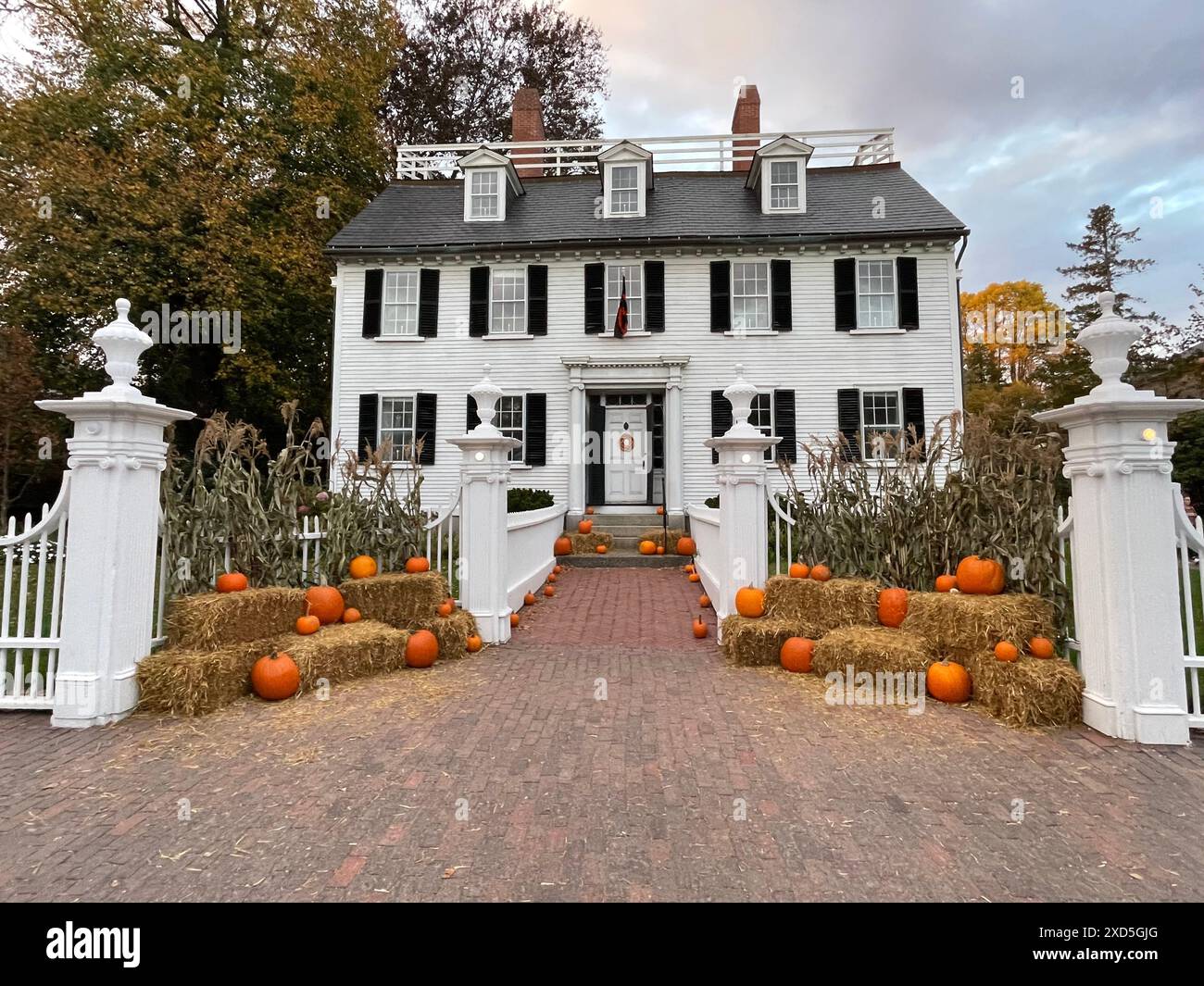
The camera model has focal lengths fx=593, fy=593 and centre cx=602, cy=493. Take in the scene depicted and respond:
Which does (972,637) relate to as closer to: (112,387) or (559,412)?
(112,387)

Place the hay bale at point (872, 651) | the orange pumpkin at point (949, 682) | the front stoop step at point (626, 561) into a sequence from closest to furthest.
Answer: the orange pumpkin at point (949, 682) → the hay bale at point (872, 651) → the front stoop step at point (626, 561)

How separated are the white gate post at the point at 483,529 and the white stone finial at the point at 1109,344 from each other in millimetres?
4671

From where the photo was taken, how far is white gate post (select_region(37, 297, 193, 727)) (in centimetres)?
386

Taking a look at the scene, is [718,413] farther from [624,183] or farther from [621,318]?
[624,183]

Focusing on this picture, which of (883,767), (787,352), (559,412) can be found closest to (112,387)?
(883,767)

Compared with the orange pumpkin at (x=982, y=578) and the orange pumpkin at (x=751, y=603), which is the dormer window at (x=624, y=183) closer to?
the orange pumpkin at (x=751, y=603)

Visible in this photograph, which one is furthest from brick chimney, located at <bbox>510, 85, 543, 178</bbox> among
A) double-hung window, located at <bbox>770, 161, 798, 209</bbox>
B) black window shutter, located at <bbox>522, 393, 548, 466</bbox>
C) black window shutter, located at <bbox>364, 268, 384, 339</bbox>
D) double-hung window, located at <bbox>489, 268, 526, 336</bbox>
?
black window shutter, located at <bbox>522, 393, 548, 466</bbox>

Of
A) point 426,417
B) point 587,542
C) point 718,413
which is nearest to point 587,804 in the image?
point 587,542

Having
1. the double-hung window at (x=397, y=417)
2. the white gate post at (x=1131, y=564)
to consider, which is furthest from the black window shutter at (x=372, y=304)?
the white gate post at (x=1131, y=564)

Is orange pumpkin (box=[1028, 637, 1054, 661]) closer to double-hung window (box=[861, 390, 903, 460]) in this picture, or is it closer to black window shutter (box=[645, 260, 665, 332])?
double-hung window (box=[861, 390, 903, 460])

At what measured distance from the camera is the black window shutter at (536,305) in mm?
14383

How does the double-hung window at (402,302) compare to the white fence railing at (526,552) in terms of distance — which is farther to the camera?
the double-hung window at (402,302)

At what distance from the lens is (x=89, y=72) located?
1449cm

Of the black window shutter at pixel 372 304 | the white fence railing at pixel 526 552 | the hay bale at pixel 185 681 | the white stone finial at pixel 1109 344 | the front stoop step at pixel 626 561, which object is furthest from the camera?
the black window shutter at pixel 372 304
